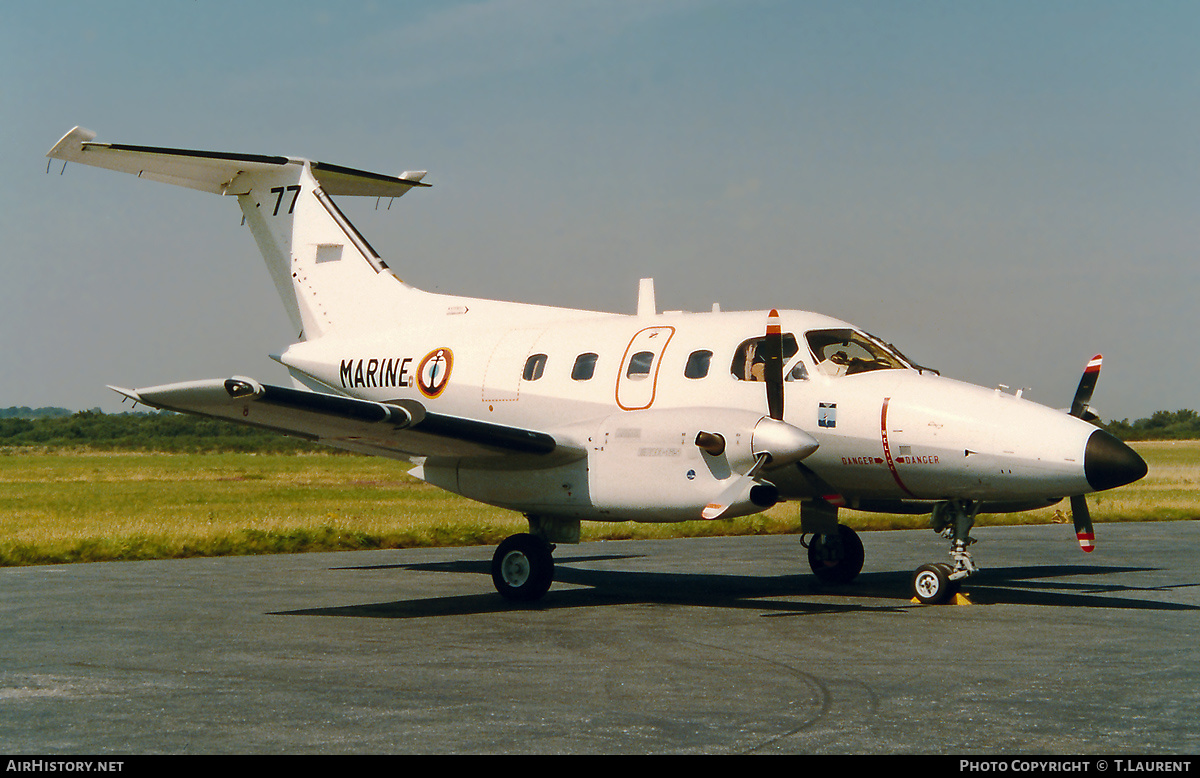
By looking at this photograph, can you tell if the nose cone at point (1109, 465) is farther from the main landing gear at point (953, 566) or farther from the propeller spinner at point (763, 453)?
the propeller spinner at point (763, 453)

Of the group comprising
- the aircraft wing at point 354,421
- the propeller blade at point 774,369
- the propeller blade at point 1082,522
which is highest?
the propeller blade at point 774,369

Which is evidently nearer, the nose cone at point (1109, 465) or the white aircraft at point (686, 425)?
the nose cone at point (1109, 465)

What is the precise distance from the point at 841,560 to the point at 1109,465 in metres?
4.48

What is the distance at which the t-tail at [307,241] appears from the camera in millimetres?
17828

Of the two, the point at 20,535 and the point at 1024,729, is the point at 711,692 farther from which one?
the point at 20,535

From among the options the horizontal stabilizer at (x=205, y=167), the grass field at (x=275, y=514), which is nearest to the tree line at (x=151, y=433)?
the grass field at (x=275, y=514)

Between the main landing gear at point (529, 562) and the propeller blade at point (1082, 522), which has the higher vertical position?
the propeller blade at point (1082, 522)

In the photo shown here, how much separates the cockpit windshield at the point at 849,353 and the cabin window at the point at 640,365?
2013mm

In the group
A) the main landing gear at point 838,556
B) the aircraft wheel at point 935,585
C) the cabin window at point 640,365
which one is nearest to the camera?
the aircraft wheel at point 935,585

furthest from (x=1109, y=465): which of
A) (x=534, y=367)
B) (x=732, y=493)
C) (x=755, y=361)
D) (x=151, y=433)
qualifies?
(x=151, y=433)

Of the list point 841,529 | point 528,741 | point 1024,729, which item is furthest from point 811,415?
point 528,741

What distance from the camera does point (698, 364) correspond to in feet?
43.8

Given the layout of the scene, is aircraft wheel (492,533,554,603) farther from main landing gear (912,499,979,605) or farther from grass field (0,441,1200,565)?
grass field (0,441,1200,565)

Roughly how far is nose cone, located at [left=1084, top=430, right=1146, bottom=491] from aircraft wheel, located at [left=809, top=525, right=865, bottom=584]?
408 centimetres
